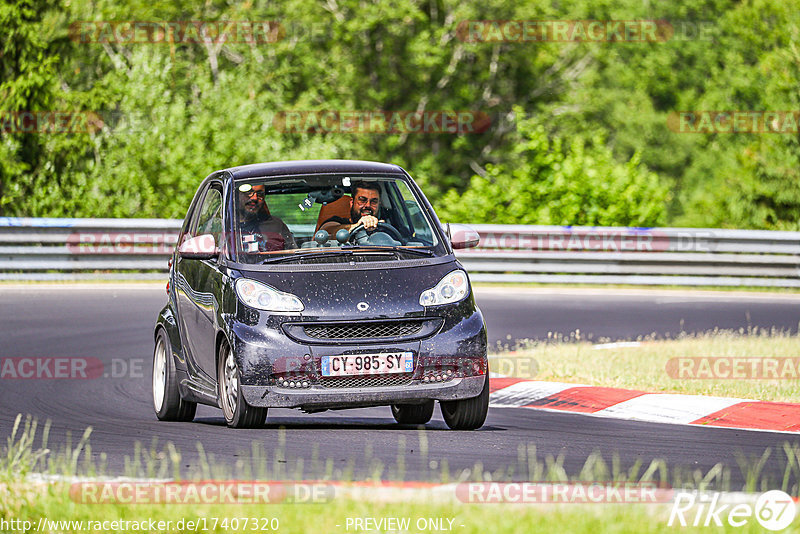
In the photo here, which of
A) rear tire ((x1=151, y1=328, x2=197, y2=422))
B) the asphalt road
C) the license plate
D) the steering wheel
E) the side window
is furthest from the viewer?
rear tire ((x1=151, y1=328, x2=197, y2=422))

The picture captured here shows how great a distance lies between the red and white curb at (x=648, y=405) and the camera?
9391 millimetres

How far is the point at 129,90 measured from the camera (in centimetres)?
2836

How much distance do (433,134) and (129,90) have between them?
18862 mm

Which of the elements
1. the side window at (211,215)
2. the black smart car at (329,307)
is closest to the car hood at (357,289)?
the black smart car at (329,307)

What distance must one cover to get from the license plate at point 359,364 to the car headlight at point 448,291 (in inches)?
16.1

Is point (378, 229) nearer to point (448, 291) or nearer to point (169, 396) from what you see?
point (448, 291)

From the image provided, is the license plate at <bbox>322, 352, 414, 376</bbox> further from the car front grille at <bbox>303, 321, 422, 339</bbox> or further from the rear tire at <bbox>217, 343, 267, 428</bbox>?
the rear tire at <bbox>217, 343, 267, 428</bbox>

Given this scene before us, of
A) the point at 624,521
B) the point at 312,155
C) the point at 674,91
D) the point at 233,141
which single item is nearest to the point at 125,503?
the point at 624,521

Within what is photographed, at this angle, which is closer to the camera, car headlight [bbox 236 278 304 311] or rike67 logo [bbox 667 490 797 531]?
rike67 logo [bbox 667 490 797 531]

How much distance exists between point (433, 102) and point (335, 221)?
35.4m

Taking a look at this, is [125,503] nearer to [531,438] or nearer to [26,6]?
[531,438]

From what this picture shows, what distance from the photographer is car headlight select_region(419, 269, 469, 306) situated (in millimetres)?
8219

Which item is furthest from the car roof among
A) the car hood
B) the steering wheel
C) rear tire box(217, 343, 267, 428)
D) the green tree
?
the green tree

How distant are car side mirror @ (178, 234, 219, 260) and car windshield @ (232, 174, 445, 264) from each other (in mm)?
164
